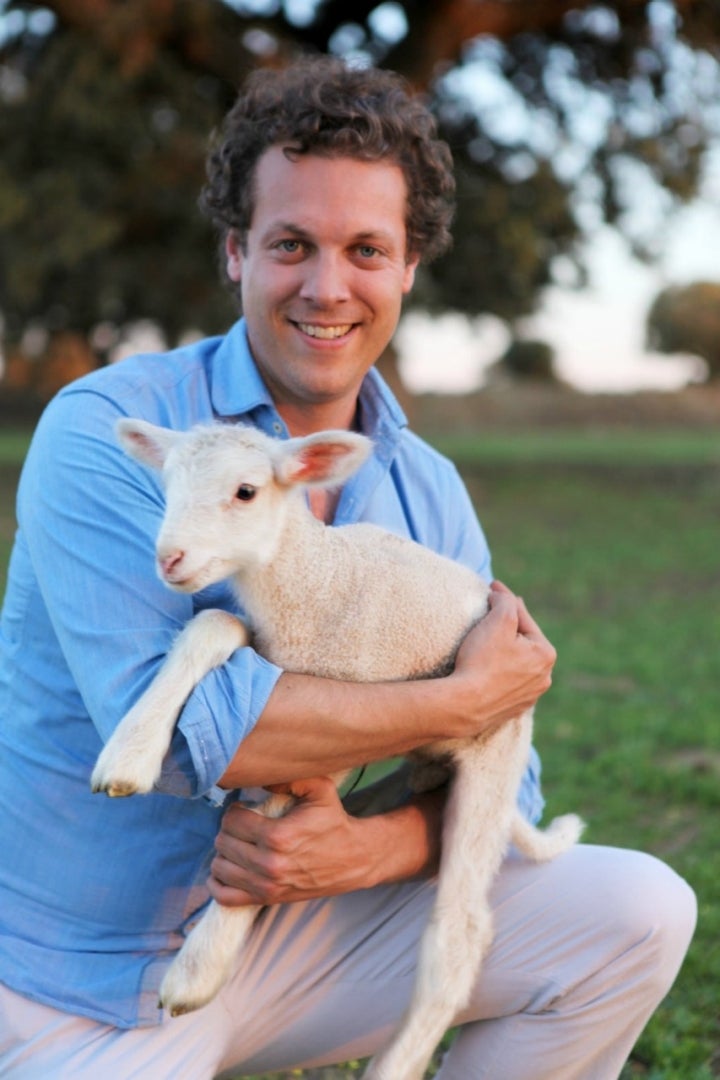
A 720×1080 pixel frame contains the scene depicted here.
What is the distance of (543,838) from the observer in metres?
2.56

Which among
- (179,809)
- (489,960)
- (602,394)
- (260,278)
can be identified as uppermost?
(260,278)

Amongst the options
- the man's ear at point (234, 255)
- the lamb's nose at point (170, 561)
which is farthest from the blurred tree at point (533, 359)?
the lamb's nose at point (170, 561)

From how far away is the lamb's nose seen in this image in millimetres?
1933

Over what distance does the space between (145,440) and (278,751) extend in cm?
60

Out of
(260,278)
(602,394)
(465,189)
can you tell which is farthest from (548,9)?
(602,394)

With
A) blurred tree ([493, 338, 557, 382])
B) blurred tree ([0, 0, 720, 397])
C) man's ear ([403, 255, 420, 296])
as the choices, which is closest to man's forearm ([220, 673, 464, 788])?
man's ear ([403, 255, 420, 296])

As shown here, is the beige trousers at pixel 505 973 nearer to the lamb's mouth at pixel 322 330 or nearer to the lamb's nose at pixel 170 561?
the lamb's nose at pixel 170 561

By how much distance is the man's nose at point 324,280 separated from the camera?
2547 mm

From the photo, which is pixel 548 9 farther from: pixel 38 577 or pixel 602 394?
pixel 602 394

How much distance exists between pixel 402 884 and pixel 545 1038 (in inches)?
16.4

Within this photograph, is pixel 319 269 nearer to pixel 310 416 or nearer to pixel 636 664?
pixel 310 416

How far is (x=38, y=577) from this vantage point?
2211 mm

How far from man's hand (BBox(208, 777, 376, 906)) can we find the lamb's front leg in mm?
309

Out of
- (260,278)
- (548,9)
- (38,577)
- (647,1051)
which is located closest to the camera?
(38,577)
